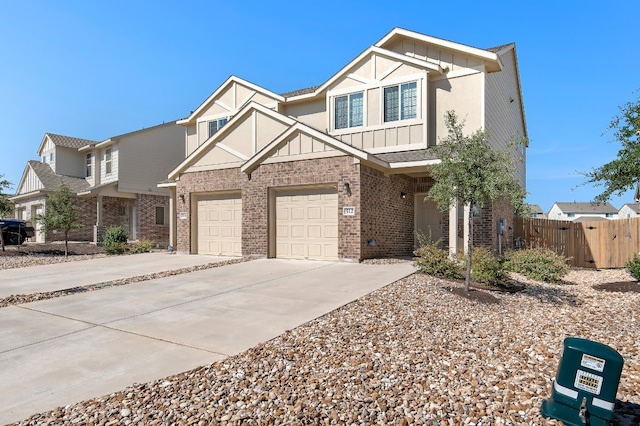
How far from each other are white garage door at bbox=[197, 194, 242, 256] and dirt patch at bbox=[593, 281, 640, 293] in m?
10.7

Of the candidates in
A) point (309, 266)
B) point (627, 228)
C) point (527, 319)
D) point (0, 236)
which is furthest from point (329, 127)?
point (0, 236)

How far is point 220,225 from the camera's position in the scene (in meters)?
14.6

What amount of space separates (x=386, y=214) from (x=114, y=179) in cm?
1785

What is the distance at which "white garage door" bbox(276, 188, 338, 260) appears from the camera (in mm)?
11916

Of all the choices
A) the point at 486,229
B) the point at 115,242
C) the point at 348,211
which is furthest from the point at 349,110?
the point at 115,242

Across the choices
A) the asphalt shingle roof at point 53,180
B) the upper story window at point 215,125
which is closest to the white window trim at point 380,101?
the upper story window at point 215,125

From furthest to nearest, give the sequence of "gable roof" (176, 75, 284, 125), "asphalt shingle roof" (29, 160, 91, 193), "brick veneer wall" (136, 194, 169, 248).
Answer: "asphalt shingle roof" (29, 160, 91, 193) < "brick veneer wall" (136, 194, 169, 248) < "gable roof" (176, 75, 284, 125)

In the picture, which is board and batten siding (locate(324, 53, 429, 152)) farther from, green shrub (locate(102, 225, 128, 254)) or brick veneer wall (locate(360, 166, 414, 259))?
green shrub (locate(102, 225, 128, 254))

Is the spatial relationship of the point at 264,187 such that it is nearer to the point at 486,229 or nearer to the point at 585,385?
the point at 486,229

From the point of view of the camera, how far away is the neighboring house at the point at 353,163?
11820 millimetres

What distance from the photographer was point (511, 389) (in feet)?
12.1

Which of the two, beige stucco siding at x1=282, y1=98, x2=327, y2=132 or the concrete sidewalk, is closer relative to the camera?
the concrete sidewalk

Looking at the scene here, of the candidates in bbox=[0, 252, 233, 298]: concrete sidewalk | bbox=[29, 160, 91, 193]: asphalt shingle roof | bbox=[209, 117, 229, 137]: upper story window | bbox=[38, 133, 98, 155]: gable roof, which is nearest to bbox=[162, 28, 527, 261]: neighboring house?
bbox=[0, 252, 233, 298]: concrete sidewalk

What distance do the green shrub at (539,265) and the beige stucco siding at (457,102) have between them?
4188 millimetres
